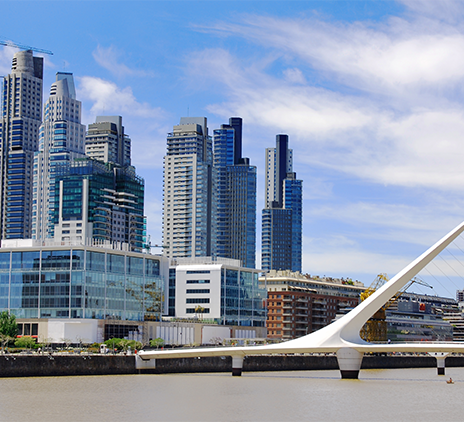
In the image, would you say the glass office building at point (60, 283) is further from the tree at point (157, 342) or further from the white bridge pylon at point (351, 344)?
the white bridge pylon at point (351, 344)

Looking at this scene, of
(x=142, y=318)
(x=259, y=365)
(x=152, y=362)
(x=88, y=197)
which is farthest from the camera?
(x=88, y=197)

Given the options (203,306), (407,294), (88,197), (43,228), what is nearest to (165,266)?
(203,306)

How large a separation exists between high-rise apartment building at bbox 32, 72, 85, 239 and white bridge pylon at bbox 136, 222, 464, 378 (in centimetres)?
11064

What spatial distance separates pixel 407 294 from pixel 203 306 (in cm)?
8028

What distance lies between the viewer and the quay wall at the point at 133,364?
5788cm

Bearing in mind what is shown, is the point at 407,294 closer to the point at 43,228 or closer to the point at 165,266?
the point at 43,228

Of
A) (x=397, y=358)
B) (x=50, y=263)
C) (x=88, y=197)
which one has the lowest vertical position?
(x=397, y=358)

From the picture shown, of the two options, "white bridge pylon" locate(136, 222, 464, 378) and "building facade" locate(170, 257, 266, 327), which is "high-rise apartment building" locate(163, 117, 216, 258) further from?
"white bridge pylon" locate(136, 222, 464, 378)

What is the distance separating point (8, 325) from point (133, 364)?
23.2 meters

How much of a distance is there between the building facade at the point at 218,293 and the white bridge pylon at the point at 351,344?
49.8m

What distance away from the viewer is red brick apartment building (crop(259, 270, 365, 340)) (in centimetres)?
14888

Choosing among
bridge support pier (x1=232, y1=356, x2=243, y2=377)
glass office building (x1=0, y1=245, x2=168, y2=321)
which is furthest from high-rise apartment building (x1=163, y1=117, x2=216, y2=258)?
bridge support pier (x1=232, y1=356, x2=243, y2=377)

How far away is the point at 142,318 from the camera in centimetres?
10125

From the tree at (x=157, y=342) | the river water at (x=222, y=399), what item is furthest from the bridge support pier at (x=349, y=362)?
the tree at (x=157, y=342)
